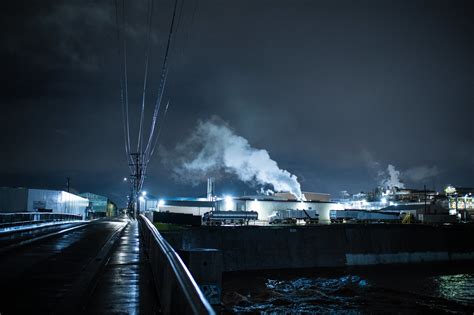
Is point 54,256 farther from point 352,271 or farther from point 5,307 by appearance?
point 352,271

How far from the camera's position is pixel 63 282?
8.49m

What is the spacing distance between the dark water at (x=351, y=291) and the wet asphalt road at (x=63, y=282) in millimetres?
12109

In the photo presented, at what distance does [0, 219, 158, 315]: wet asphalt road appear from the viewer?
6.50m

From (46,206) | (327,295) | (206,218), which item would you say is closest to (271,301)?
(327,295)

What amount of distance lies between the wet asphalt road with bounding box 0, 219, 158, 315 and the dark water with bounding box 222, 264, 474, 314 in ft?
39.7

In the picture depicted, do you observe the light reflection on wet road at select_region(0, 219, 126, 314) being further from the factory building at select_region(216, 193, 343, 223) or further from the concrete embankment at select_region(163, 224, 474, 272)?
the factory building at select_region(216, 193, 343, 223)

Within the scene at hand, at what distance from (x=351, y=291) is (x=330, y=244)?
12.7m

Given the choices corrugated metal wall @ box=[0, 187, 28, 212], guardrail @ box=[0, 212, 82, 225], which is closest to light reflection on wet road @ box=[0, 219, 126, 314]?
guardrail @ box=[0, 212, 82, 225]

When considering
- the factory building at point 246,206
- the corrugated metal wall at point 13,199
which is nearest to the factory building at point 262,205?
the factory building at point 246,206

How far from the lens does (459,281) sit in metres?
36.2

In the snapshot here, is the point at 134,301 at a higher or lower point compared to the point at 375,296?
higher

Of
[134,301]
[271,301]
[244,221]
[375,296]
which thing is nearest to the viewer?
[134,301]

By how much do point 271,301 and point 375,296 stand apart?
7955mm

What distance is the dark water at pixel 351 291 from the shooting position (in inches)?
947
